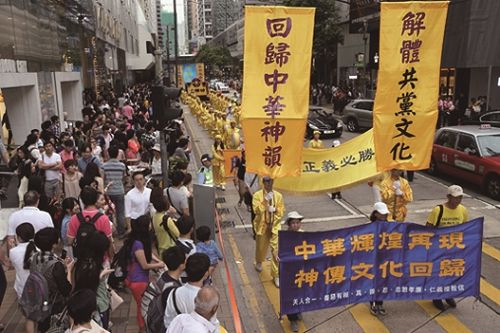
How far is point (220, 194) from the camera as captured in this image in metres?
13.1

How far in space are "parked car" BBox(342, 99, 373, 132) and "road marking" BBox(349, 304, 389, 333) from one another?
17704mm

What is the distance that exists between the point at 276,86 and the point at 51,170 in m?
4.45

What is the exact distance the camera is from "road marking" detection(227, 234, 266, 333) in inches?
253

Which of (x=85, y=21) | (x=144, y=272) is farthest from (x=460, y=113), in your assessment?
(x=144, y=272)

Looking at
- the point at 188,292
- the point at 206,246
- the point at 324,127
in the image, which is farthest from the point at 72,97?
the point at 188,292

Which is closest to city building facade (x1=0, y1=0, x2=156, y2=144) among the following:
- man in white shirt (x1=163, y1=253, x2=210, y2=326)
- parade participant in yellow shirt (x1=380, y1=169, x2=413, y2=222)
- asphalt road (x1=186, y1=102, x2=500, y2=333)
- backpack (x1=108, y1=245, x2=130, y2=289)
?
asphalt road (x1=186, y1=102, x2=500, y2=333)

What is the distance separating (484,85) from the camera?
25562mm

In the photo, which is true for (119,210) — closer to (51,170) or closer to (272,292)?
(51,170)

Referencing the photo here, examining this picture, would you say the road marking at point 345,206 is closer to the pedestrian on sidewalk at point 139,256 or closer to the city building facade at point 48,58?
the pedestrian on sidewalk at point 139,256

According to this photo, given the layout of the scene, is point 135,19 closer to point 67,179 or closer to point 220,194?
point 220,194

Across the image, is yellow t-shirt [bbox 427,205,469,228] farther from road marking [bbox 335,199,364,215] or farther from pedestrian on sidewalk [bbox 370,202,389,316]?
road marking [bbox 335,199,364,215]

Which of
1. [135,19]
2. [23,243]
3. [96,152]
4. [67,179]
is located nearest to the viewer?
[23,243]

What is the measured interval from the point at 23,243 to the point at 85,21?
22.3 metres

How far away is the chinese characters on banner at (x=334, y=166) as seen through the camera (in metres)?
8.98
